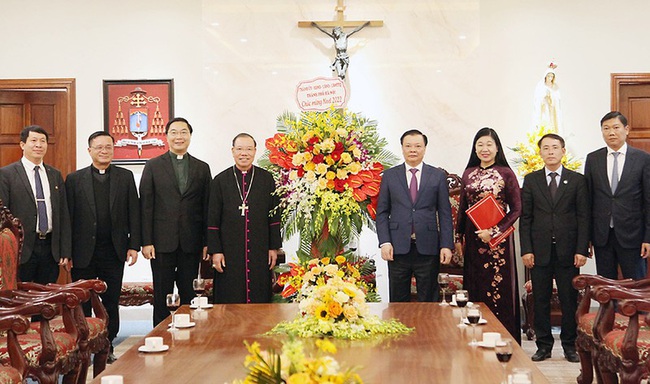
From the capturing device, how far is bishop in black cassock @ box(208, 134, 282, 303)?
5.21 metres

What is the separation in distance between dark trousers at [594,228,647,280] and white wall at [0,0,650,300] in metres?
2.13

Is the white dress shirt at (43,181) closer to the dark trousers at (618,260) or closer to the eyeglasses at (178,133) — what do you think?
the eyeglasses at (178,133)

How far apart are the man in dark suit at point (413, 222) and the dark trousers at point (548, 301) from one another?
31.6 inches

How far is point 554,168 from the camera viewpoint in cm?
529

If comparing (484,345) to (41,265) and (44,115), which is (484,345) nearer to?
(41,265)

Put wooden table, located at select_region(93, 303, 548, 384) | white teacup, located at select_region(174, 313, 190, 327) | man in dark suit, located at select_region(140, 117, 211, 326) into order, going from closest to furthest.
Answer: wooden table, located at select_region(93, 303, 548, 384)
white teacup, located at select_region(174, 313, 190, 327)
man in dark suit, located at select_region(140, 117, 211, 326)

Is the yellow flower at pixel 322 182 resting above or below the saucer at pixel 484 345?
above

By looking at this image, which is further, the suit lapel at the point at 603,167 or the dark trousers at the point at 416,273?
the suit lapel at the point at 603,167

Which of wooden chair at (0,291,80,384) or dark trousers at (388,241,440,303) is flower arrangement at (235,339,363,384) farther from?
dark trousers at (388,241,440,303)

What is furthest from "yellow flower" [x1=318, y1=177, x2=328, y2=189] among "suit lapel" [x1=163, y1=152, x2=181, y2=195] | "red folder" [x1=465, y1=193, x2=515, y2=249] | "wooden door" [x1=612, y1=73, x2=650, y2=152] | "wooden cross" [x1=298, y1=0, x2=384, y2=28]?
"wooden door" [x1=612, y1=73, x2=650, y2=152]

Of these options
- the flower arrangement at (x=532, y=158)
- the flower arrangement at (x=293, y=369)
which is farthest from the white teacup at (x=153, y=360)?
the flower arrangement at (x=532, y=158)

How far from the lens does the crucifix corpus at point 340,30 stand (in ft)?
23.2

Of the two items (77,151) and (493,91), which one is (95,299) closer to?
(77,151)

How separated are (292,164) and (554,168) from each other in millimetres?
1897
